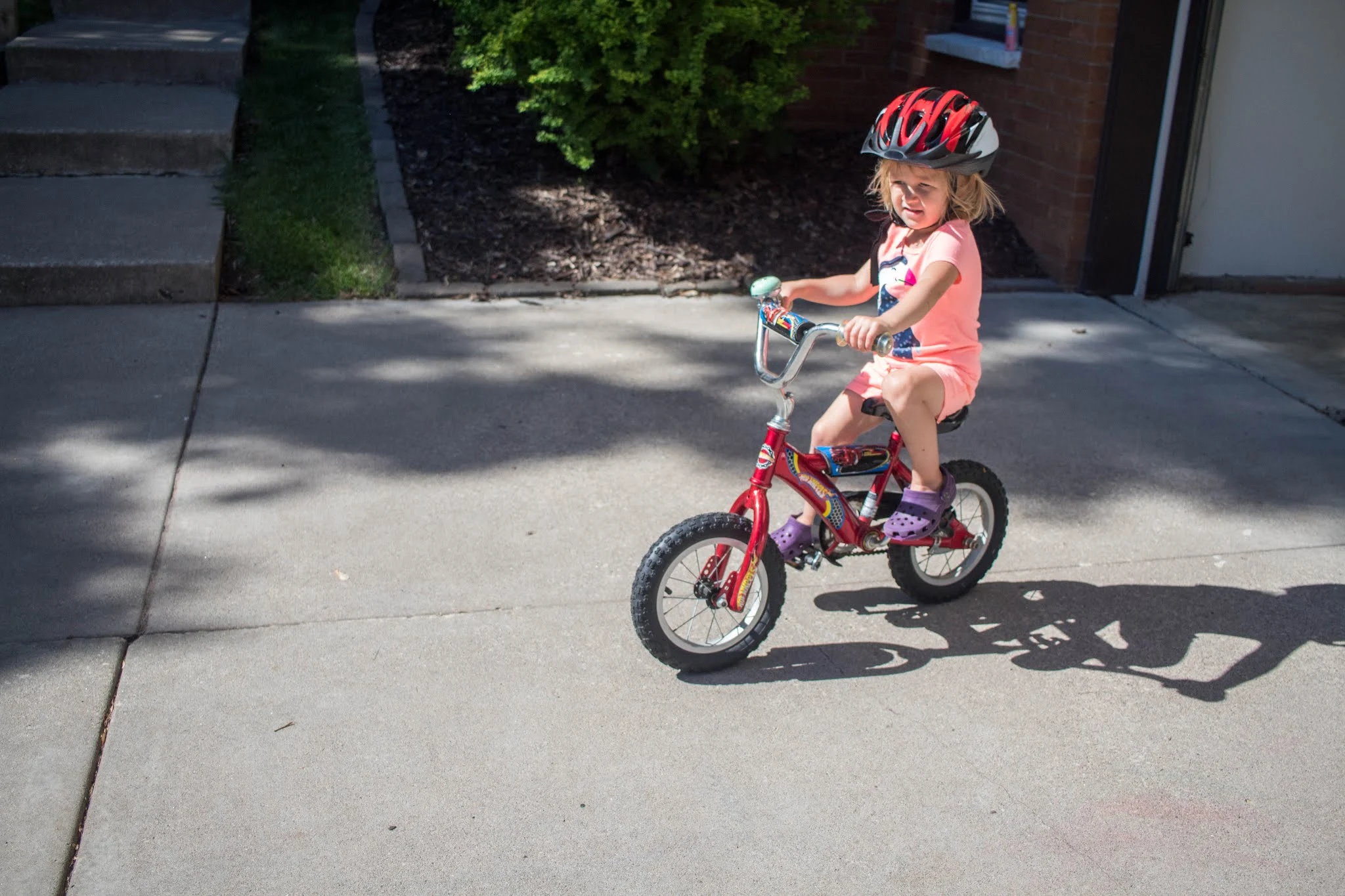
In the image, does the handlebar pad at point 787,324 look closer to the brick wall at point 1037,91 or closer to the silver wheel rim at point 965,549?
the silver wheel rim at point 965,549

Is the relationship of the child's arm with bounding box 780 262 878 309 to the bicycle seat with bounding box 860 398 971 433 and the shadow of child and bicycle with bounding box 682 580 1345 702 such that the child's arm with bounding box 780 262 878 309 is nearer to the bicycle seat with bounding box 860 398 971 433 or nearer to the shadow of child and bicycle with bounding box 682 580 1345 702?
the bicycle seat with bounding box 860 398 971 433

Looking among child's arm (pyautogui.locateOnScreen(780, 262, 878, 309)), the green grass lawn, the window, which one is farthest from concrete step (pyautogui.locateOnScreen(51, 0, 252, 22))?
child's arm (pyautogui.locateOnScreen(780, 262, 878, 309))

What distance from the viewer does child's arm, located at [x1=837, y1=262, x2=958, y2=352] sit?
316 cm

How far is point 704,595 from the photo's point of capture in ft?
11.3

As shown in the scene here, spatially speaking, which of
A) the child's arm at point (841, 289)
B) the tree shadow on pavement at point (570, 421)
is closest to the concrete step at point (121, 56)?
the tree shadow on pavement at point (570, 421)

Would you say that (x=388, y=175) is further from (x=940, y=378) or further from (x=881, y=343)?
(x=881, y=343)

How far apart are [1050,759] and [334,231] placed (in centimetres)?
482

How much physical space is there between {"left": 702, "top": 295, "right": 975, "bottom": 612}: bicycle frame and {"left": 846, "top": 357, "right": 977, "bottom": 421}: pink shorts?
160 millimetres

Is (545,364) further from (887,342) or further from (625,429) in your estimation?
(887,342)

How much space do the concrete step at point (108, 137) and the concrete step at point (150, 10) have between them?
1.86 m

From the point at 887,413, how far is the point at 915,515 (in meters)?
0.30

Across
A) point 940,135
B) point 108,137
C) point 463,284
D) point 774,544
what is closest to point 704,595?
point 774,544

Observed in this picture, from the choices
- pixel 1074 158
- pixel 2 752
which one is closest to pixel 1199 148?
pixel 1074 158

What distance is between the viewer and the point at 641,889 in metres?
2.77
